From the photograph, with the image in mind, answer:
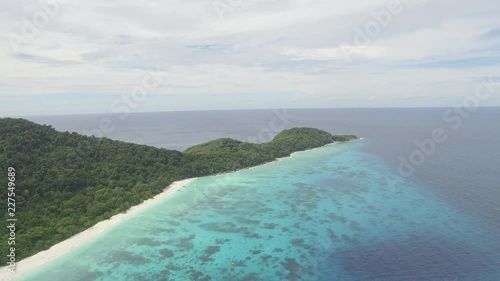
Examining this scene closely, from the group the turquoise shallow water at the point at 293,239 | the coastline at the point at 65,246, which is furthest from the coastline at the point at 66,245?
the turquoise shallow water at the point at 293,239

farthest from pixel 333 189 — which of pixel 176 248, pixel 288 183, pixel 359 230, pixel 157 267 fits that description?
pixel 157 267

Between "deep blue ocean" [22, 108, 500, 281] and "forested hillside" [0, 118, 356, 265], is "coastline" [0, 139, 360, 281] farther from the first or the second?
"deep blue ocean" [22, 108, 500, 281]

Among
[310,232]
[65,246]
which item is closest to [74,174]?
[65,246]

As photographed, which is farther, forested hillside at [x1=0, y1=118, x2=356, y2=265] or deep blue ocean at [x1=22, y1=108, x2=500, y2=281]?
forested hillside at [x1=0, y1=118, x2=356, y2=265]

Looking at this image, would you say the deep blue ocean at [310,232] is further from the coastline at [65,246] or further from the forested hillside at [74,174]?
the forested hillside at [74,174]

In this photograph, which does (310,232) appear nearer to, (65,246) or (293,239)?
(293,239)

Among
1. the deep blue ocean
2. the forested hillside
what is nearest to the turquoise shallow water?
the deep blue ocean
